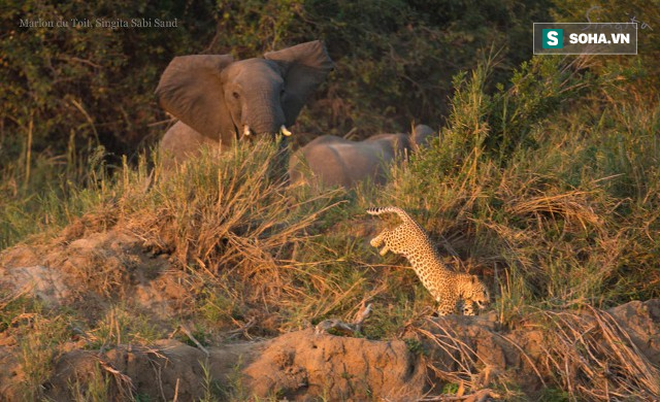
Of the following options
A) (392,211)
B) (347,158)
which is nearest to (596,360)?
(392,211)

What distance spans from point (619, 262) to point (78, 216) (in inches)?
147

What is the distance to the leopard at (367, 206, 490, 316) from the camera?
7309mm

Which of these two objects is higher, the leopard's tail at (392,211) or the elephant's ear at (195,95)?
the elephant's ear at (195,95)

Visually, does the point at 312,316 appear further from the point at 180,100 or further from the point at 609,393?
the point at 180,100

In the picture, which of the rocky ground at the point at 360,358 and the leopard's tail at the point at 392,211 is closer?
the rocky ground at the point at 360,358

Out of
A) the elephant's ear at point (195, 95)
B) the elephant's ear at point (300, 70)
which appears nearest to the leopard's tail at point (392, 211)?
the elephant's ear at point (195, 95)

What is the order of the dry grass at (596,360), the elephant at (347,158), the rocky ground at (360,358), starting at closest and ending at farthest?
1. the rocky ground at (360,358)
2. the dry grass at (596,360)
3. the elephant at (347,158)

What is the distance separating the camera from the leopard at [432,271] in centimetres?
731

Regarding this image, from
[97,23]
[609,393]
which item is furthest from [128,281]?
[97,23]

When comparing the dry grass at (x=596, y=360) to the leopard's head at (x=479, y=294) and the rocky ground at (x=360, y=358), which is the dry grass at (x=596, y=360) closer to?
the rocky ground at (x=360, y=358)

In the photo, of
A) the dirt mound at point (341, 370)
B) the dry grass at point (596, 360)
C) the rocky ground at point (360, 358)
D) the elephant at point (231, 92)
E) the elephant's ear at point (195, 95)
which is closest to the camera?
the rocky ground at point (360, 358)

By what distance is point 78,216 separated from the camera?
27.3 ft

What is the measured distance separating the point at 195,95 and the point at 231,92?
39 cm

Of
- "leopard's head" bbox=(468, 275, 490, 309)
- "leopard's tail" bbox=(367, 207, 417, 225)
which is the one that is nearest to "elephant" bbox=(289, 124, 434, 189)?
"leopard's tail" bbox=(367, 207, 417, 225)
